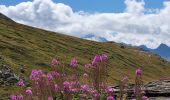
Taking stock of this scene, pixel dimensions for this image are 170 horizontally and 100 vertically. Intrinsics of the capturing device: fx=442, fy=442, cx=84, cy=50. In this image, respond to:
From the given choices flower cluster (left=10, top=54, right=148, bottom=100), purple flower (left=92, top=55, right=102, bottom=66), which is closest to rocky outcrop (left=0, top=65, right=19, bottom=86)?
flower cluster (left=10, top=54, right=148, bottom=100)

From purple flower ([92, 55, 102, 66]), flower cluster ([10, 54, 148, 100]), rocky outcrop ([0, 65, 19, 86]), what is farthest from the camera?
rocky outcrop ([0, 65, 19, 86])

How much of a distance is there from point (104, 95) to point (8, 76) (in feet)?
246

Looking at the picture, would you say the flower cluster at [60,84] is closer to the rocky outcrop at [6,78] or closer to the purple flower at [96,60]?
the purple flower at [96,60]

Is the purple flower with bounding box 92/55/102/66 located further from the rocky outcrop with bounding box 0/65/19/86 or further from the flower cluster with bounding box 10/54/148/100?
the rocky outcrop with bounding box 0/65/19/86

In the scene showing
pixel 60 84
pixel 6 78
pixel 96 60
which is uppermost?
pixel 96 60

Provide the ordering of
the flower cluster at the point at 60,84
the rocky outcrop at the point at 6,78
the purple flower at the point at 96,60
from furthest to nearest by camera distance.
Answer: the rocky outcrop at the point at 6,78 < the purple flower at the point at 96,60 < the flower cluster at the point at 60,84

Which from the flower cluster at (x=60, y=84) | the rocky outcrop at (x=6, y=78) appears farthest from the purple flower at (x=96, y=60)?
the rocky outcrop at (x=6, y=78)

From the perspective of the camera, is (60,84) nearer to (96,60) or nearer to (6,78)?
(96,60)

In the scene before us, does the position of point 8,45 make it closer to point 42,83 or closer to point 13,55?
point 13,55

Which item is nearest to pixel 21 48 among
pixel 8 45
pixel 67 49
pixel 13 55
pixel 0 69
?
pixel 8 45

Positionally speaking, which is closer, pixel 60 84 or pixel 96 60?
pixel 60 84

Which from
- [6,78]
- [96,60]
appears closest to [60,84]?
[96,60]

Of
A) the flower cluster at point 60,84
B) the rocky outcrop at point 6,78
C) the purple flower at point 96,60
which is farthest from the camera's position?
the rocky outcrop at point 6,78

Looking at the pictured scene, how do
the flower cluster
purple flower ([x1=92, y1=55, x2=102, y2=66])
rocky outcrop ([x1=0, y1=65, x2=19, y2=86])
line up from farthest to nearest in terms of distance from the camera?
rocky outcrop ([x1=0, y1=65, x2=19, y2=86])
purple flower ([x1=92, y1=55, x2=102, y2=66])
the flower cluster
